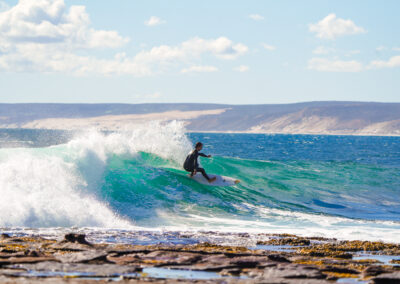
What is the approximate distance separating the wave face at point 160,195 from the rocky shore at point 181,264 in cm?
377

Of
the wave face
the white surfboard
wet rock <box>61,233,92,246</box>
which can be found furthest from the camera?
the white surfboard

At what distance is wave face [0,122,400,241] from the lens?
1512cm

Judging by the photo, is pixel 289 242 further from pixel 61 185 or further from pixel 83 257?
pixel 61 185

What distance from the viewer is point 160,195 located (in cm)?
1961

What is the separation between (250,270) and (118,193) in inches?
412

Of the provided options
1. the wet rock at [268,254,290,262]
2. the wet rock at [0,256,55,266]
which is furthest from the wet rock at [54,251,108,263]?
the wet rock at [268,254,290,262]

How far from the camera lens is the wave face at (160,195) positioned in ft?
49.6

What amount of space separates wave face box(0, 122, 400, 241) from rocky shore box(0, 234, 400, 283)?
3773 mm

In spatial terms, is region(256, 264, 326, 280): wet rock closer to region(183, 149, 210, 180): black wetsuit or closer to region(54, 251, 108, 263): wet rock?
region(54, 251, 108, 263): wet rock

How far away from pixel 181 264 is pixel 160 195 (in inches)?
421

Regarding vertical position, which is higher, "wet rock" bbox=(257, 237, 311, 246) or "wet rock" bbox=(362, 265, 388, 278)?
"wet rock" bbox=(362, 265, 388, 278)

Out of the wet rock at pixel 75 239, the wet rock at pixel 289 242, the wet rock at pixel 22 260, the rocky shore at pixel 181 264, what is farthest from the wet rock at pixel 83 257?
the wet rock at pixel 289 242

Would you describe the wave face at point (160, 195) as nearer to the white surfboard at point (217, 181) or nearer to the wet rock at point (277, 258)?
the white surfboard at point (217, 181)

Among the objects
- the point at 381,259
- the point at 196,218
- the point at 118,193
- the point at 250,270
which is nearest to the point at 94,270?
the point at 250,270
